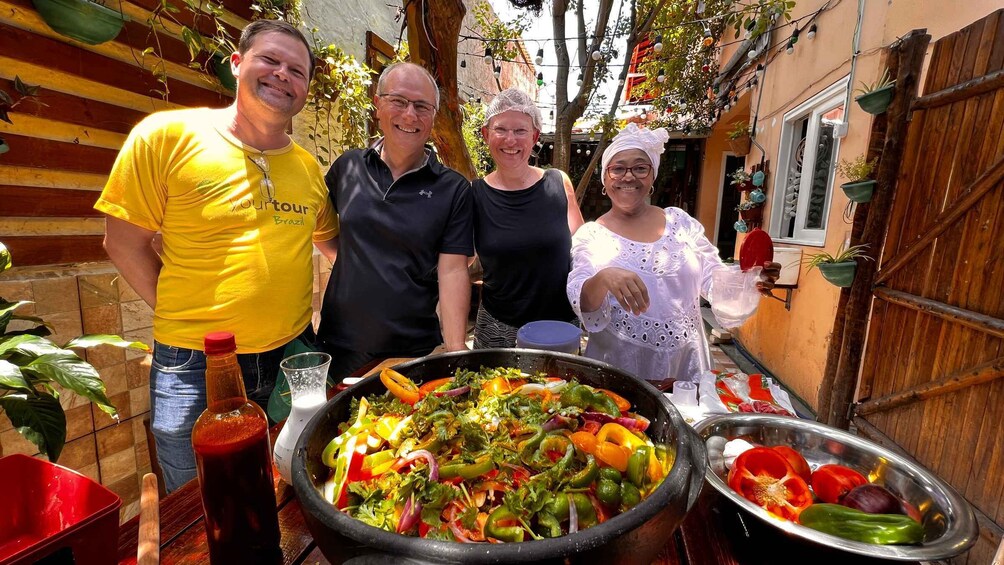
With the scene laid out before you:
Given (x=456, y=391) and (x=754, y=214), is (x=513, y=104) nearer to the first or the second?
(x=456, y=391)

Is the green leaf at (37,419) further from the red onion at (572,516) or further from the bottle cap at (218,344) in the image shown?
the red onion at (572,516)

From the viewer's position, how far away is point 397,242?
1.88 meters

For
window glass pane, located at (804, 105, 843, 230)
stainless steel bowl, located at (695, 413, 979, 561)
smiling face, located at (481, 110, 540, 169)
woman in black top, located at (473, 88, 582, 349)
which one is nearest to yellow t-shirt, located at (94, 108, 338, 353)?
woman in black top, located at (473, 88, 582, 349)

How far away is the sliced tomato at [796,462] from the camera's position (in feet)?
3.15

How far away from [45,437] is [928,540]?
2186 mm

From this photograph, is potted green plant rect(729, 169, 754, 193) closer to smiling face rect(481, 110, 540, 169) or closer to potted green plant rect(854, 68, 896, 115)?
potted green plant rect(854, 68, 896, 115)

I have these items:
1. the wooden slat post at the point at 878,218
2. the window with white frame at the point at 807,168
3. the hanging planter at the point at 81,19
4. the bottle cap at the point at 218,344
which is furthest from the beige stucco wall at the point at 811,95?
the hanging planter at the point at 81,19

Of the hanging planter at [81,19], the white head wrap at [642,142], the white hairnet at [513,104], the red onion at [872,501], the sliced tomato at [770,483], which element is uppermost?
the hanging planter at [81,19]

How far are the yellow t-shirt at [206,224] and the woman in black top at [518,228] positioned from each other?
1077mm

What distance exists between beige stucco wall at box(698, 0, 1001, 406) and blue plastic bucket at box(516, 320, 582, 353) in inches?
130

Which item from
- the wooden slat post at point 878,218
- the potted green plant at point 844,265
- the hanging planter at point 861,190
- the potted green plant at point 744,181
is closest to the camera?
the wooden slat post at point 878,218

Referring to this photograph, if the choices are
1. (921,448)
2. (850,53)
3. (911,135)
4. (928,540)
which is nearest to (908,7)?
(850,53)

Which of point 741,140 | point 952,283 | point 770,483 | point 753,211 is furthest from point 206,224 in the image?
point 741,140

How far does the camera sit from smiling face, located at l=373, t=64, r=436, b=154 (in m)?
1.85
